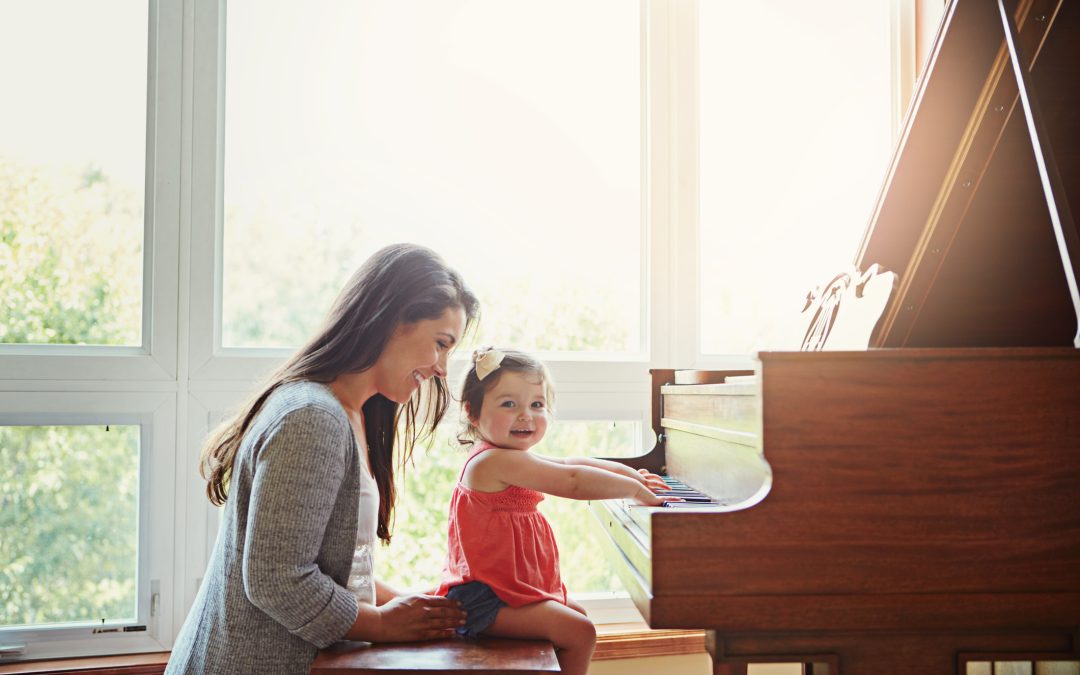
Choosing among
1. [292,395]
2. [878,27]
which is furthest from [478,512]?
[878,27]

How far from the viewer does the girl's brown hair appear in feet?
6.53

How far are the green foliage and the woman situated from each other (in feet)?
3.26

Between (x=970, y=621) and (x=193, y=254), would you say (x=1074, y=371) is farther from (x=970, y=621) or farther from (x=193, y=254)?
(x=193, y=254)

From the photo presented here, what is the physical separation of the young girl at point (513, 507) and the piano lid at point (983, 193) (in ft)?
2.23

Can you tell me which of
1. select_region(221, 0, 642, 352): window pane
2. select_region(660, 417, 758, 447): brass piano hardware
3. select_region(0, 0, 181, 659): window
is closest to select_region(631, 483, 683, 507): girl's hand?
select_region(660, 417, 758, 447): brass piano hardware

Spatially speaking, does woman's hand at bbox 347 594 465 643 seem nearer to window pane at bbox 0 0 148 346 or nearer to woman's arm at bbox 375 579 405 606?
woman's arm at bbox 375 579 405 606

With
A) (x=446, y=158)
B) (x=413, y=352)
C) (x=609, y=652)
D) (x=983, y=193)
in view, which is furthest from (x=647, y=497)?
(x=446, y=158)

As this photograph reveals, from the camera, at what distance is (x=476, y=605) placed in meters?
1.79

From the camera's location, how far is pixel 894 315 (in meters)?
1.71

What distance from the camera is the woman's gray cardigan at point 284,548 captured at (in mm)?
1338

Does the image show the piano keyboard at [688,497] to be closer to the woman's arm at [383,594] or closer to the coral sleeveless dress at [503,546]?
the coral sleeveless dress at [503,546]

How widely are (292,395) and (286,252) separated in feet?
3.90

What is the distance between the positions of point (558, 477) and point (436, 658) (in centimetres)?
47

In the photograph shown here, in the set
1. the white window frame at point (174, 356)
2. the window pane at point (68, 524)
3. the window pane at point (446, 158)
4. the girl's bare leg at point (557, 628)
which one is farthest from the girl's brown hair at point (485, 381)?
the window pane at point (68, 524)
